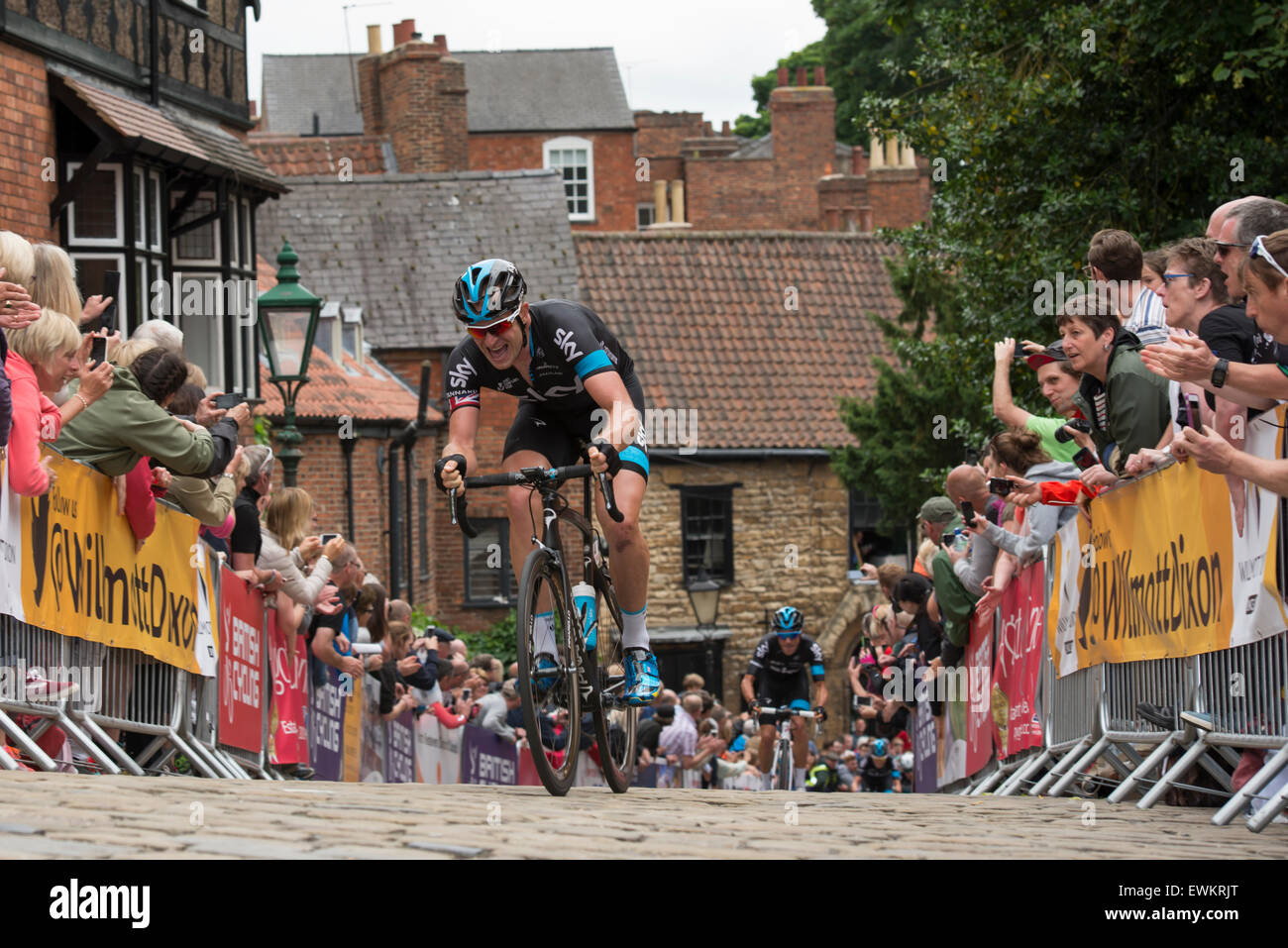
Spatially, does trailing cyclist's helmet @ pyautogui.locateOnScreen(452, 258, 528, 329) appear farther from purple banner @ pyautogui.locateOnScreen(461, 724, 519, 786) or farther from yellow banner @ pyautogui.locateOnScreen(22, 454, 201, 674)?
purple banner @ pyautogui.locateOnScreen(461, 724, 519, 786)

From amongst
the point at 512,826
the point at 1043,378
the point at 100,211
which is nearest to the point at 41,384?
the point at 512,826

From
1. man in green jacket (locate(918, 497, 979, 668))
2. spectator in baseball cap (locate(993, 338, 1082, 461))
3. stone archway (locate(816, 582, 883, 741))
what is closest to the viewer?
spectator in baseball cap (locate(993, 338, 1082, 461))

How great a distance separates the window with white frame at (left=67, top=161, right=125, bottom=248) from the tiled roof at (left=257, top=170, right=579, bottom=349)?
18.9 metres

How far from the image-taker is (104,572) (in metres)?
8.77

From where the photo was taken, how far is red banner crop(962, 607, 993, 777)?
12195mm

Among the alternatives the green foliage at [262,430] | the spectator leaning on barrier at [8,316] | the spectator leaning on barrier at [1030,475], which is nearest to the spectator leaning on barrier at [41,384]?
the spectator leaning on barrier at [8,316]

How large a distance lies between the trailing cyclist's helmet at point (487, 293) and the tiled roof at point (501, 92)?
59859 mm

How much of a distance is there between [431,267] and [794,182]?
23960 mm

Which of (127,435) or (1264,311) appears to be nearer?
(1264,311)

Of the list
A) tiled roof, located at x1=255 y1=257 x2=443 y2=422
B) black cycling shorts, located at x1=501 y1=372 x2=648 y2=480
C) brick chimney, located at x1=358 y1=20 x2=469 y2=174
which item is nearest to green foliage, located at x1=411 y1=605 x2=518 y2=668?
tiled roof, located at x1=255 y1=257 x2=443 y2=422

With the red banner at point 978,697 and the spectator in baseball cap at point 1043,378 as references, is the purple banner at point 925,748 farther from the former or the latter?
the spectator in baseball cap at point 1043,378

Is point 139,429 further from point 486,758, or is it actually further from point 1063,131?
point 1063,131

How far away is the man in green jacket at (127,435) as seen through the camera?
342 inches

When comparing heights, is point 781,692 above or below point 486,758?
above
